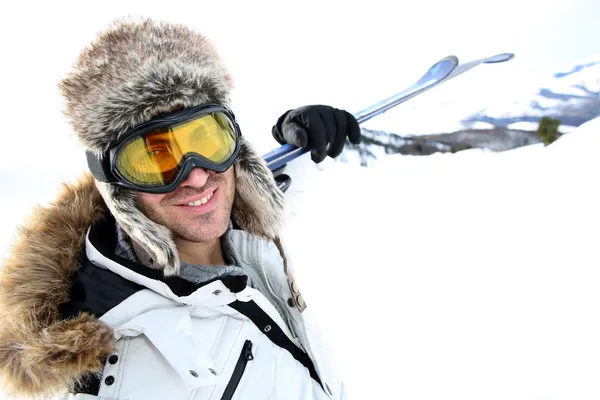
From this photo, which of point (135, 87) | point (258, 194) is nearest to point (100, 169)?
point (135, 87)

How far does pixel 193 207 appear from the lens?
158 centimetres

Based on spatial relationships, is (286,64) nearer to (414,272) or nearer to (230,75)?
(414,272)

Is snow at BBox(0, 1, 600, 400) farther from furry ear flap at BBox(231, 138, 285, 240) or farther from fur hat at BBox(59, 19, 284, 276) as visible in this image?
furry ear flap at BBox(231, 138, 285, 240)

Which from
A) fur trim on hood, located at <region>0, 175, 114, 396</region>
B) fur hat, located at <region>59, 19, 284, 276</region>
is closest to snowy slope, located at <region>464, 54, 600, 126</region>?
fur hat, located at <region>59, 19, 284, 276</region>

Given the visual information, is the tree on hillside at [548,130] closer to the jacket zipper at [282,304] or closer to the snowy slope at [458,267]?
the snowy slope at [458,267]

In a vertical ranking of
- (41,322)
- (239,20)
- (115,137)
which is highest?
(239,20)

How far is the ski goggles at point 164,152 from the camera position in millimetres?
1391

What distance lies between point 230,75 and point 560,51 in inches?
187

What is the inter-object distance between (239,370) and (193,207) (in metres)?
0.56

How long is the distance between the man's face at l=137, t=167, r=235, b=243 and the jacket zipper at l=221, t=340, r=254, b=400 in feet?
1.39

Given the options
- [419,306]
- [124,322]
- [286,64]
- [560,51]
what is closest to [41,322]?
[124,322]

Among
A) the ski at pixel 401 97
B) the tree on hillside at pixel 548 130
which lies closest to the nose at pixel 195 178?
the ski at pixel 401 97

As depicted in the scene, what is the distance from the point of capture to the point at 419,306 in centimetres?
271

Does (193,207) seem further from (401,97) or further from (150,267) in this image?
(401,97)
